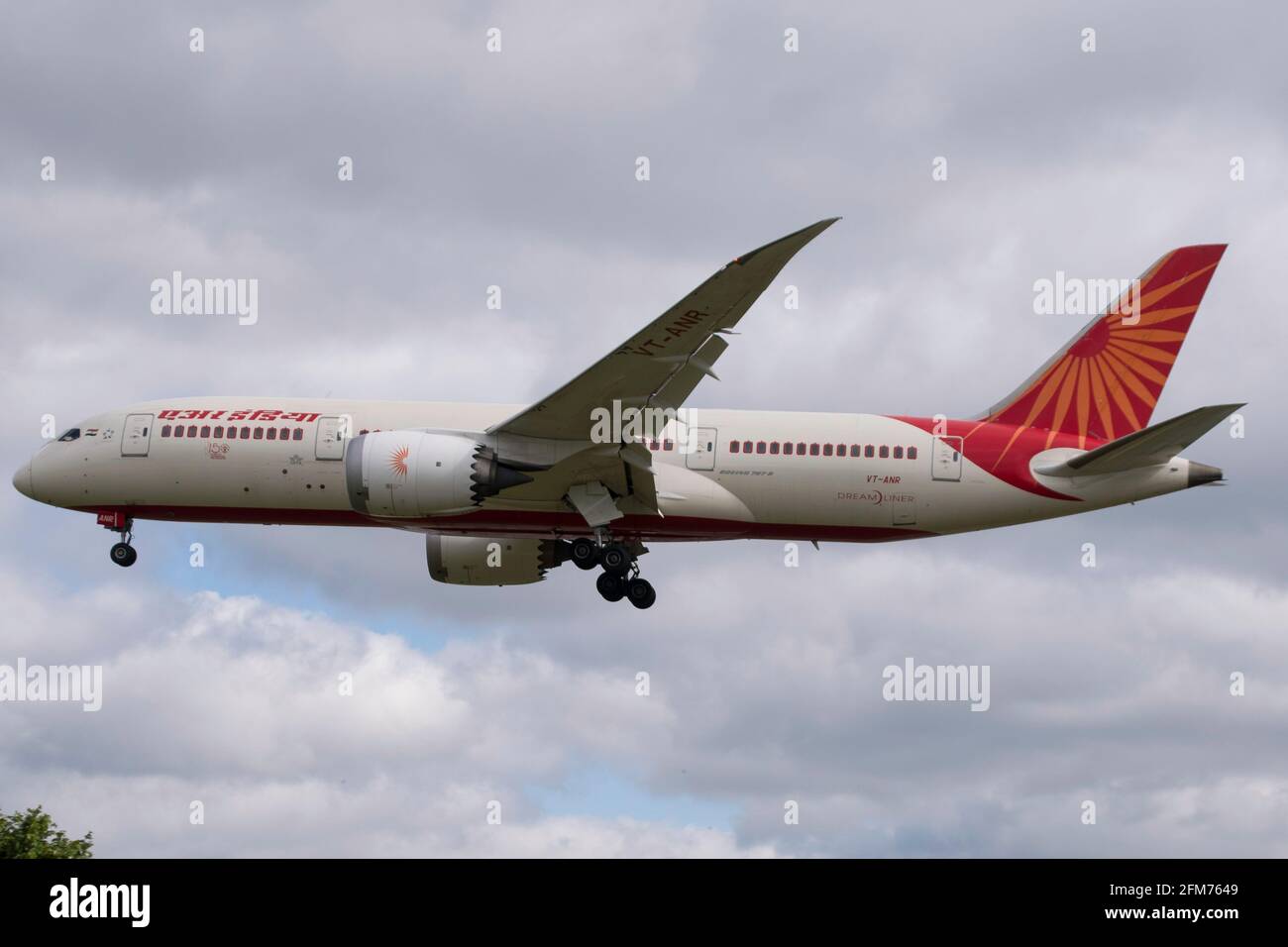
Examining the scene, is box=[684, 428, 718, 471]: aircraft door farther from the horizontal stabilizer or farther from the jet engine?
the horizontal stabilizer

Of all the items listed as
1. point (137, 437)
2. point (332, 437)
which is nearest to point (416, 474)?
point (332, 437)

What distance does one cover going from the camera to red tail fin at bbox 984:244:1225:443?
46281 millimetres

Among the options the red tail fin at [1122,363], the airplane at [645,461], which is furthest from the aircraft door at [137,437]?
the red tail fin at [1122,363]

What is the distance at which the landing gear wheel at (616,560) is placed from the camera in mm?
45406

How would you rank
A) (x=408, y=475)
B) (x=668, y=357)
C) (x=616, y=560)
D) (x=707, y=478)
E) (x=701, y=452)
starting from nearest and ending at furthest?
1. (x=668, y=357)
2. (x=408, y=475)
3. (x=707, y=478)
4. (x=701, y=452)
5. (x=616, y=560)

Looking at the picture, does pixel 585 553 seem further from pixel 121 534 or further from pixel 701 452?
pixel 121 534

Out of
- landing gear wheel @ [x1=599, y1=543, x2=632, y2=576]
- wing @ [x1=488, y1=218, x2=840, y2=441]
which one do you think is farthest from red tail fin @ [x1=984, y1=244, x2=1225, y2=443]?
landing gear wheel @ [x1=599, y1=543, x2=632, y2=576]

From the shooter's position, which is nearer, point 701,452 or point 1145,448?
point 1145,448

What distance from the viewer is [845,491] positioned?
44656 millimetres

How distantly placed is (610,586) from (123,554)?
44.9 ft

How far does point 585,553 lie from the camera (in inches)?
1810

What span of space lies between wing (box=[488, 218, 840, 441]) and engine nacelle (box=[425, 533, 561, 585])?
6742 mm

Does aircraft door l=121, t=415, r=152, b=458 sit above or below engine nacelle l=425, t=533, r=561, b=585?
above

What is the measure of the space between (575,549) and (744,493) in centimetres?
487
